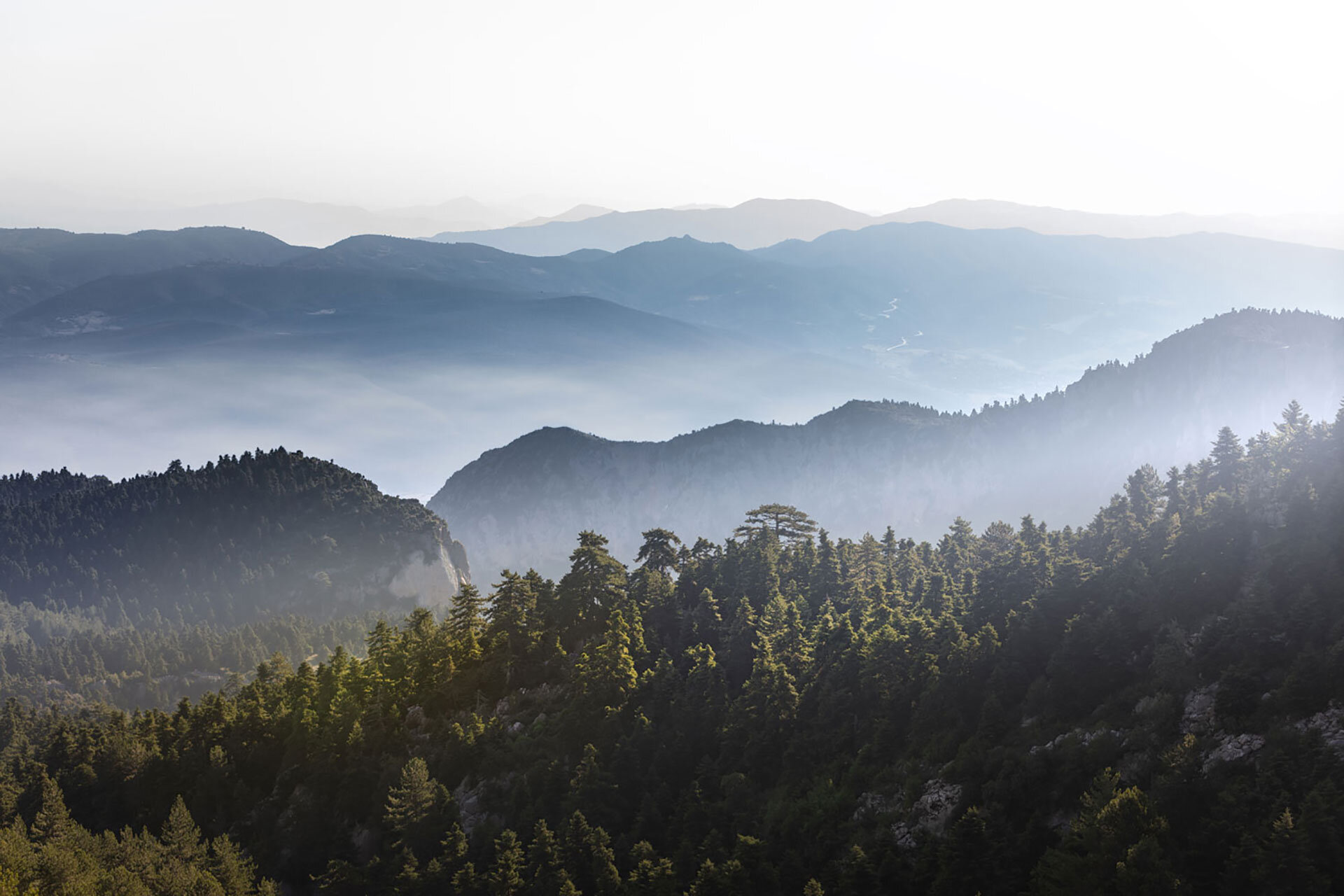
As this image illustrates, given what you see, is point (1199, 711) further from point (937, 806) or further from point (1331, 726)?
point (937, 806)

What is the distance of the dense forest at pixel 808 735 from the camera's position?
201ft

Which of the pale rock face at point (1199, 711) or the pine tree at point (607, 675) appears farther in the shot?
the pine tree at point (607, 675)

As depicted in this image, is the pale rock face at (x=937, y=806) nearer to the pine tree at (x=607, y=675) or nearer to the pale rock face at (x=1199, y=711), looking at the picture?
the pale rock face at (x=1199, y=711)

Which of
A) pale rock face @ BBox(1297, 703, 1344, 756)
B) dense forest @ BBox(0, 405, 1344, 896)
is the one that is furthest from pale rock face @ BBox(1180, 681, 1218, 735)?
pale rock face @ BBox(1297, 703, 1344, 756)

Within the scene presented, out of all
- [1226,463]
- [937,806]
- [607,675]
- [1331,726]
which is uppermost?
[1226,463]

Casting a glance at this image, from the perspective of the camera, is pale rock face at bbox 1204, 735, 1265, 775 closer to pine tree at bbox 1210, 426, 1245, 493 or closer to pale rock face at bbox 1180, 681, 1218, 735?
pale rock face at bbox 1180, 681, 1218, 735

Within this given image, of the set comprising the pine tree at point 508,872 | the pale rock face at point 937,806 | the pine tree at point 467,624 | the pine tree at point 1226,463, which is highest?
the pine tree at point 1226,463

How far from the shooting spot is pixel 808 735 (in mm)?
84562

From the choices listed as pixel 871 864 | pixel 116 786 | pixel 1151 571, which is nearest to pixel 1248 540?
pixel 1151 571

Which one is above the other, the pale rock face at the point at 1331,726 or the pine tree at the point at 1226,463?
the pine tree at the point at 1226,463

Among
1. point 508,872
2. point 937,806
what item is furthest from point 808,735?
point 508,872

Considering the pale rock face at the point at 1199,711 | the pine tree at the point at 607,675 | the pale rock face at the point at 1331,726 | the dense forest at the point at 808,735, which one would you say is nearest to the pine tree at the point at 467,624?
the dense forest at the point at 808,735

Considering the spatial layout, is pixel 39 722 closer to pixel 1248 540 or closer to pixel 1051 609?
pixel 1051 609

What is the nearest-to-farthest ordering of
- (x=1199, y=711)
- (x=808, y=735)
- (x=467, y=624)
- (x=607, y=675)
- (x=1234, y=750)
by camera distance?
(x=1234, y=750), (x=1199, y=711), (x=808, y=735), (x=607, y=675), (x=467, y=624)
